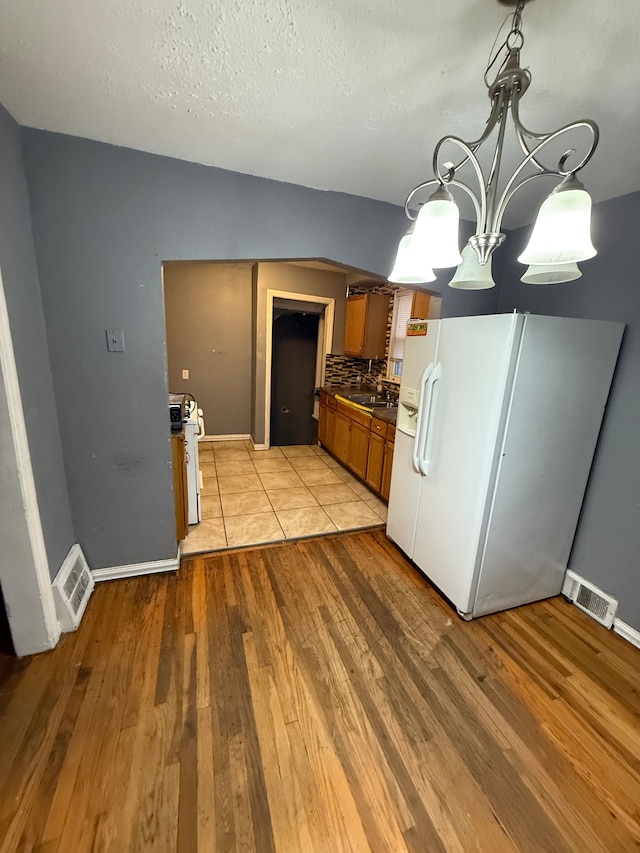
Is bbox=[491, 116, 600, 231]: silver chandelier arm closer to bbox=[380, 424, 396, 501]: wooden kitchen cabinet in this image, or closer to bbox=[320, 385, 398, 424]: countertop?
bbox=[380, 424, 396, 501]: wooden kitchen cabinet

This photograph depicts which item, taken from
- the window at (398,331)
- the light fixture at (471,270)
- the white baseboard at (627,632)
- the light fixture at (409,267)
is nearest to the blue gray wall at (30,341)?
the light fixture at (409,267)

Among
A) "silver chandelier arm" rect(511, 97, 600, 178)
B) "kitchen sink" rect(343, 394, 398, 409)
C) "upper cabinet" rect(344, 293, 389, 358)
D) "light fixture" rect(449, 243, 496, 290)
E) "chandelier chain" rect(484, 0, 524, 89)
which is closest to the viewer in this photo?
"silver chandelier arm" rect(511, 97, 600, 178)

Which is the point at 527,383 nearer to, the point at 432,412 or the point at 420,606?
the point at 432,412

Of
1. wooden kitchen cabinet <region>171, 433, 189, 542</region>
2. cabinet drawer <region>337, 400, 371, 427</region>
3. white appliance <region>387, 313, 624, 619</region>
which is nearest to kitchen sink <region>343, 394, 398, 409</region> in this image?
cabinet drawer <region>337, 400, 371, 427</region>

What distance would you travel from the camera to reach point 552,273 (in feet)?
4.09

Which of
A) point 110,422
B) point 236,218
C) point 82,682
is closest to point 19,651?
point 82,682

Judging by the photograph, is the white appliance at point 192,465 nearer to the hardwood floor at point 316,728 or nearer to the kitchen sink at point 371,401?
the hardwood floor at point 316,728

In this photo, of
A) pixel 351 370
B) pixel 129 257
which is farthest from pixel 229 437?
pixel 129 257

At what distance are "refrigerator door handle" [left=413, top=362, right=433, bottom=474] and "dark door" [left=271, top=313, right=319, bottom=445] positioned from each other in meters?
3.16

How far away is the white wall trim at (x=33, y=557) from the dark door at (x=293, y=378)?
→ 3841 mm

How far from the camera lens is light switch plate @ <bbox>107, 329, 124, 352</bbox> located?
1889 millimetres

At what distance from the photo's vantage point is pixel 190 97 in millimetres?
1348

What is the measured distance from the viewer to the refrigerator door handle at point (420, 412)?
2.16 m

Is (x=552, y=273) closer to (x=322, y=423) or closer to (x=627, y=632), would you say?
(x=627, y=632)
